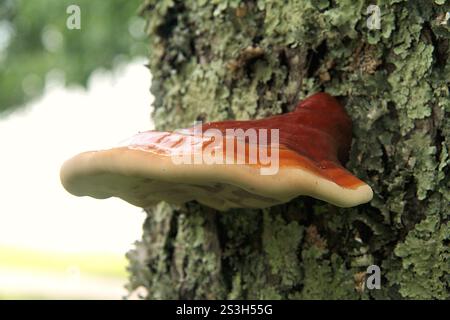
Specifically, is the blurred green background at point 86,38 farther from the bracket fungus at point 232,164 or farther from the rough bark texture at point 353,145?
the bracket fungus at point 232,164

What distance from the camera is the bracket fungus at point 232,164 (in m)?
1.05

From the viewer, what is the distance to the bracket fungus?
1048 millimetres

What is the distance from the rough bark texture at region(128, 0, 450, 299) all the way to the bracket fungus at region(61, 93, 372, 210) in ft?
0.57

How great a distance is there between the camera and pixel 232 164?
1.03 meters

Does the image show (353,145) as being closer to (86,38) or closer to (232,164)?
(232,164)

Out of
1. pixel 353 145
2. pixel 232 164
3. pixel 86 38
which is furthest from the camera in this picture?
pixel 86 38

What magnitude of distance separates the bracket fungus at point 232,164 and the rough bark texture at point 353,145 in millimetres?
174

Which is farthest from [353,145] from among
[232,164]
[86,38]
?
[86,38]

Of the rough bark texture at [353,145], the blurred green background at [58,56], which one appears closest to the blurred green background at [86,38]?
the blurred green background at [58,56]

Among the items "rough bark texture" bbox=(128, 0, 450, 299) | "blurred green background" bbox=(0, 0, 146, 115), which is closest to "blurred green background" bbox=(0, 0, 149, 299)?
"blurred green background" bbox=(0, 0, 146, 115)

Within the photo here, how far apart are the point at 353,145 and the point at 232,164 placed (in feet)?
1.67

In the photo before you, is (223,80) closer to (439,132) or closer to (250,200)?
(250,200)

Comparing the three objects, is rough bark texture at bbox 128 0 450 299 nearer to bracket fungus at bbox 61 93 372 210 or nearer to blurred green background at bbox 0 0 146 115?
bracket fungus at bbox 61 93 372 210

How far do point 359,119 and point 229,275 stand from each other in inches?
24.4
